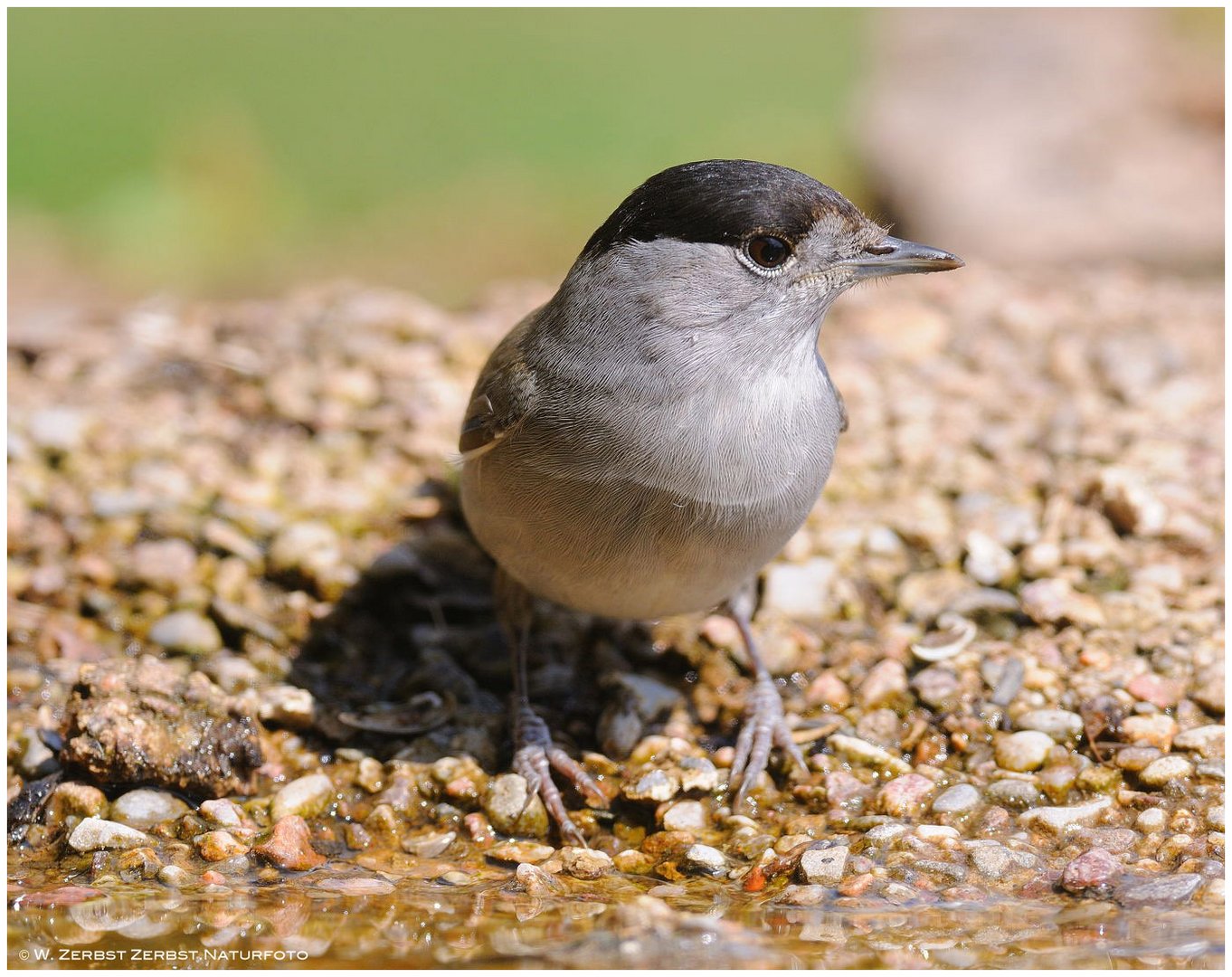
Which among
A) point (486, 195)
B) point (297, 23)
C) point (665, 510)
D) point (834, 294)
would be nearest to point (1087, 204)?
point (486, 195)

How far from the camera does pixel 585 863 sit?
4.12 meters

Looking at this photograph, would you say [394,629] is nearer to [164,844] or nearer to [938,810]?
[164,844]

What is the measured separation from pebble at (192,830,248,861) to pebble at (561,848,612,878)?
1016 millimetres

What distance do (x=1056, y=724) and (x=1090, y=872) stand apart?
0.88 meters

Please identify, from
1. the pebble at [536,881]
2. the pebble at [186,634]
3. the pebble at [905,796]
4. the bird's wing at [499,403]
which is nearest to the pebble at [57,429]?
the pebble at [186,634]

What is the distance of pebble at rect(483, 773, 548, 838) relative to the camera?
445cm

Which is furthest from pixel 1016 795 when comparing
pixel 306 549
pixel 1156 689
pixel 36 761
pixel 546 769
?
pixel 36 761

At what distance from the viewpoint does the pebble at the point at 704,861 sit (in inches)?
161

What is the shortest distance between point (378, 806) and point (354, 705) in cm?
74

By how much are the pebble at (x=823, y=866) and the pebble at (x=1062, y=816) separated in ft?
2.13

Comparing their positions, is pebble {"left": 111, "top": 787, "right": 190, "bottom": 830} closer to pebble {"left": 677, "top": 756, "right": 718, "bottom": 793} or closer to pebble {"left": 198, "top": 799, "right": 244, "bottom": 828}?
pebble {"left": 198, "top": 799, "right": 244, "bottom": 828}

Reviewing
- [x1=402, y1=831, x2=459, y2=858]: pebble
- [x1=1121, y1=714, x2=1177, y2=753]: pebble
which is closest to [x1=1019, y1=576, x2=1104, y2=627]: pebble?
[x1=1121, y1=714, x2=1177, y2=753]: pebble

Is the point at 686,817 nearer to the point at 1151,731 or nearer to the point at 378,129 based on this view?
the point at 1151,731

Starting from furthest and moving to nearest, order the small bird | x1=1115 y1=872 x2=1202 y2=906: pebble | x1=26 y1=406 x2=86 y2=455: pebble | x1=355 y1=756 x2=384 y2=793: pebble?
x1=26 y1=406 x2=86 y2=455: pebble → x1=355 y1=756 x2=384 y2=793: pebble → the small bird → x1=1115 y1=872 x2=1202 y2=906: pebble
